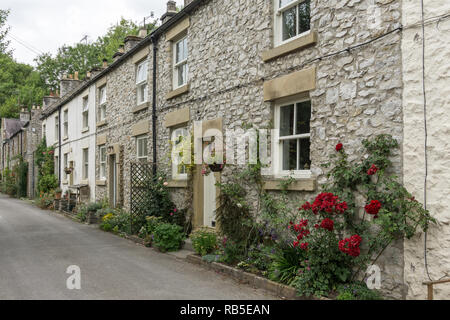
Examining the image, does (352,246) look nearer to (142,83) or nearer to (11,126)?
(142,83)

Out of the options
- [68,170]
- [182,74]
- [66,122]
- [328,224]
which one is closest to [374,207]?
[328,224]

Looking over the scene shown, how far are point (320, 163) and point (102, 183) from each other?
458 inches

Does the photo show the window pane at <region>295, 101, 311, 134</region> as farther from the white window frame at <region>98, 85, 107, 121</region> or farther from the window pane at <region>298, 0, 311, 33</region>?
the white window frame at <region>98, 85, 107, 121</region>

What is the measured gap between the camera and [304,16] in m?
7.34

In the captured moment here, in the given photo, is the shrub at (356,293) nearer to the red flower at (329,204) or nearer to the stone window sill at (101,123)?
the red flower at (329,204)

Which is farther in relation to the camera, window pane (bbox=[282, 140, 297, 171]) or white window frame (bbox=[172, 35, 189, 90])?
white window frame (bbox=[172, 35, 189, 90])

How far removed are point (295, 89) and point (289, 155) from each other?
4.03ft

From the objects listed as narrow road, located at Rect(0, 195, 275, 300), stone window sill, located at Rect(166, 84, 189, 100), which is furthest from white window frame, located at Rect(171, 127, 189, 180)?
narrow road, located at Rect(0, 195, 275, 300)

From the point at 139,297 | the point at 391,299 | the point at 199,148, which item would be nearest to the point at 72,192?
the point at 199,148

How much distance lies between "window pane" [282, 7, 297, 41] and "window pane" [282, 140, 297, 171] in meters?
1.96

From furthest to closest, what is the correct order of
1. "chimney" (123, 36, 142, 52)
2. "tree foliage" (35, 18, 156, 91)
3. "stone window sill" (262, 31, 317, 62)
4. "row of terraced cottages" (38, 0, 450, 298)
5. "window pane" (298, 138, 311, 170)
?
"tree foliage" (35, 18, 156, 91), "chimney" (123, 36, 142, 52), "window pane" (298, 138, 311, 170), "stone window sill" (262, 31, 317, 62), "row of terraced cottages" (38, 0, 450, 298)

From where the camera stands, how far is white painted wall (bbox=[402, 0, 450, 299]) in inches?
197

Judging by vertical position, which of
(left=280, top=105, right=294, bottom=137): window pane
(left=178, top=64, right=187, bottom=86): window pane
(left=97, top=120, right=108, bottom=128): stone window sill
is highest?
(left=178, top=64, right=187, bottom=86): window pane

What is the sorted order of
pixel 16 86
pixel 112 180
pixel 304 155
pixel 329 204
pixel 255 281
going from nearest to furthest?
pixel 329 204 → pixel 255 281 → pixel 304 155 → pixel 112 180 → pixel 16 86
